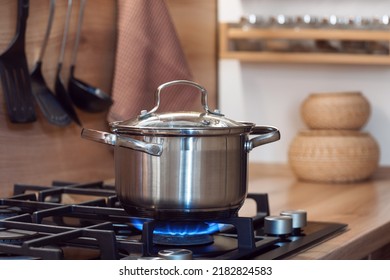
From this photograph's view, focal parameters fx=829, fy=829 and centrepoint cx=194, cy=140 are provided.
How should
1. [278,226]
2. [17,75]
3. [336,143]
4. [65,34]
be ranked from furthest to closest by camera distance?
[336,143]
[65,34]
[17,75]
[278,226]

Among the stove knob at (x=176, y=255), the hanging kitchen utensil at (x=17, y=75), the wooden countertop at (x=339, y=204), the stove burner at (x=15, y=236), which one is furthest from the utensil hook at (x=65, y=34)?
the stove knob at (x=176, y=255)

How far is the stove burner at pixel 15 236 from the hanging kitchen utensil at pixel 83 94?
21.4 inches

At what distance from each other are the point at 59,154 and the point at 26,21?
0.89ft

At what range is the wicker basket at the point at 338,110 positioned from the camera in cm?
188

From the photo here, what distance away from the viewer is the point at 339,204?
1597 mm

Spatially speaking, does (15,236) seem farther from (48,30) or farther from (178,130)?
(48,30)

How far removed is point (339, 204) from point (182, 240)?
549 millimetres

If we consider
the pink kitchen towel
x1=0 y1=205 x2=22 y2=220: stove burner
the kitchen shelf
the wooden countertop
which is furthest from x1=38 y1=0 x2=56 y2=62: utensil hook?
the kitchen shelf

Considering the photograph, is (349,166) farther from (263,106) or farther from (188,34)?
(188,34)

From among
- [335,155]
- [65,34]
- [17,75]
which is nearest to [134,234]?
[17,75]

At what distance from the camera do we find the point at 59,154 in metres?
1.57

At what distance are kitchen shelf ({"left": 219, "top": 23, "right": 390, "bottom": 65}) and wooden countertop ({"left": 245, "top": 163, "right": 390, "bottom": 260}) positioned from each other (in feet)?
0.90
